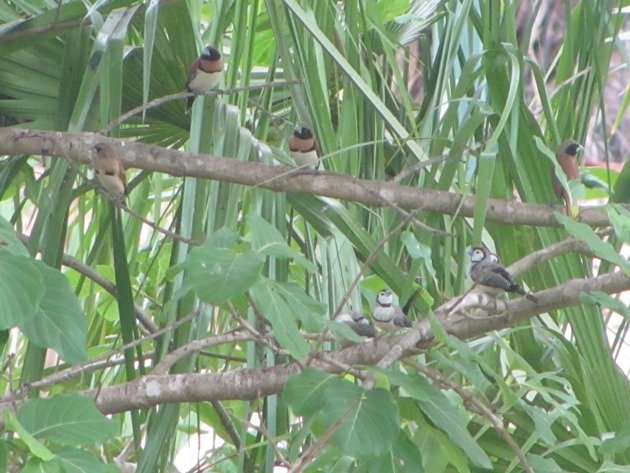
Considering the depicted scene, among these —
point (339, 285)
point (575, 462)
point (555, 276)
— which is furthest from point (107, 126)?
point (575, 462)

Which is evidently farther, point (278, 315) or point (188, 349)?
point (188, 349)

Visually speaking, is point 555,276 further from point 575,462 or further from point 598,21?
point 598,21

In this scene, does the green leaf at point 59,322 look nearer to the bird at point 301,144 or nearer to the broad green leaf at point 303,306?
the broad green leaf at point 303,306

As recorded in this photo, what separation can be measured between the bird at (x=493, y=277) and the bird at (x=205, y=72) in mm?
598

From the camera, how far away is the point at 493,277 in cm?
210

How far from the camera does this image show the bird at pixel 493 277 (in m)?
2.02

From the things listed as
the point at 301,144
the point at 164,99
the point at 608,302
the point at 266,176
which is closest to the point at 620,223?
the point at 608,302

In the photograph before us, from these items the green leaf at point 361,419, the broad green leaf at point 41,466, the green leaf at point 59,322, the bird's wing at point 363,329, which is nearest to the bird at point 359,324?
the bird's wing at point 363,329

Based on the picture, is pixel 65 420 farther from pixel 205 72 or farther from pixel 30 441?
pixel 205 72

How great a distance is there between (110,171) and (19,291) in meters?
0.84

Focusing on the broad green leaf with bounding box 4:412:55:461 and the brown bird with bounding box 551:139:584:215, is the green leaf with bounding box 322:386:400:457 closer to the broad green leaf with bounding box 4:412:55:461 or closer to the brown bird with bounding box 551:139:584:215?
the broad green leaf with bounding box 4:412:55:461

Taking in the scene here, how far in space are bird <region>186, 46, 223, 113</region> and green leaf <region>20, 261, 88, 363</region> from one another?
2.35ft

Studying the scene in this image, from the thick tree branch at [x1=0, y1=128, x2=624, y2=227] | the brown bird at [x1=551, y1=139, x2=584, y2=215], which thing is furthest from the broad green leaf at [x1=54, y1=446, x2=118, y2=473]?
the brown bird at [x1=551, y1=139, x2=584, y2=215]

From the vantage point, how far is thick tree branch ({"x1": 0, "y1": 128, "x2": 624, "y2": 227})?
1805 millimetres
